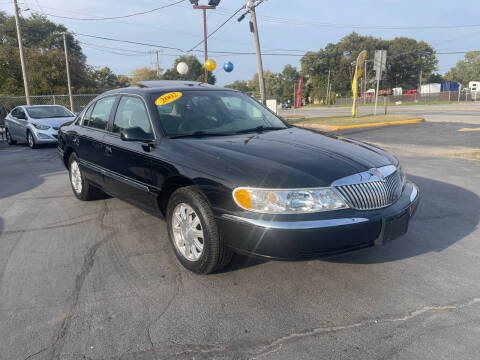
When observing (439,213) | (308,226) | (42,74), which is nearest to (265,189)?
(308,226)

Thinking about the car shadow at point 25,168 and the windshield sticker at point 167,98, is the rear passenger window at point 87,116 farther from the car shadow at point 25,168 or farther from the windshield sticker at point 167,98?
the car shadow at point 25,168

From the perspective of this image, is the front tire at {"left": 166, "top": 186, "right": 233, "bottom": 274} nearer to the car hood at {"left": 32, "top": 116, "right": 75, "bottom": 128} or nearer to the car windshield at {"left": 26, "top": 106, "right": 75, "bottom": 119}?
the car hood at {"left": 32, "top": 116, "right": 75, "bottom": 128}

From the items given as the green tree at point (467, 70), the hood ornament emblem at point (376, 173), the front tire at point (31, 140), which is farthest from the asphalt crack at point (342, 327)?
the green tree at point (467, 70)

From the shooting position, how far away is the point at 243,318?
2613 mm

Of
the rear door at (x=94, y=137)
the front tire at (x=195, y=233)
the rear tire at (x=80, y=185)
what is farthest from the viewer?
the rear tire at (x=80, y=185)

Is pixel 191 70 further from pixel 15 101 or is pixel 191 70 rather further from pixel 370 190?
pixel 370 190

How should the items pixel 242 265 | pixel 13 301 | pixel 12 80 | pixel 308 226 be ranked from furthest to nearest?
1. pixel 12 80
2. pixel 242 265
3. pixel 13 301
4. pixel 308 226

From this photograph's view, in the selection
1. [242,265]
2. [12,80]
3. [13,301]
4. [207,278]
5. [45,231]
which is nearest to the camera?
[13,301]

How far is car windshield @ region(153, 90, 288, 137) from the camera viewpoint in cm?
375

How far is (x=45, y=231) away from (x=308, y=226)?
128 inches

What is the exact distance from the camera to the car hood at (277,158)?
2.76 m

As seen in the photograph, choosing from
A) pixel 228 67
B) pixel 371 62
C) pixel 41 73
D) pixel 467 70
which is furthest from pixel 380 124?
pixel 467 70

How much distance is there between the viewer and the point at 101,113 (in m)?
4.77

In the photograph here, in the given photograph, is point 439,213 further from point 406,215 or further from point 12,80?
point 12,80
